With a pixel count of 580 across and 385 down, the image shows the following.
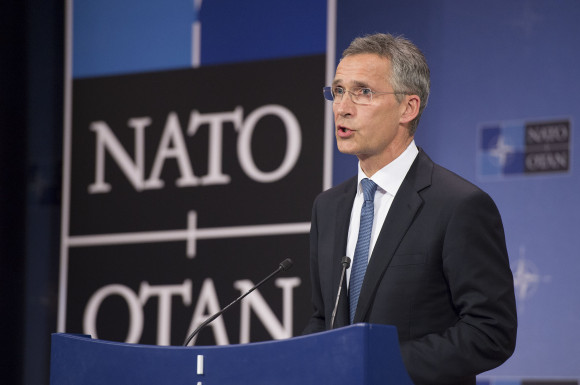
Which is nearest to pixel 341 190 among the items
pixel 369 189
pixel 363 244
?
pixel 369 189

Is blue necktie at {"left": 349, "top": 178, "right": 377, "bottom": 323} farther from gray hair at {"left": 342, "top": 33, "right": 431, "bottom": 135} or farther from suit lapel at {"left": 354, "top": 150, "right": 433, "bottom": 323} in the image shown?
gray hair at {"left": 342, "top": 33, "right": 431, "bottom": 135}

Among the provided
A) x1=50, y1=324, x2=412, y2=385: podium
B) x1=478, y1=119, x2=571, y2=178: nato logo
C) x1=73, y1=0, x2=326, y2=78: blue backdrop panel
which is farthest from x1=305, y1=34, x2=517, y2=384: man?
x1=73, y1=0, x2=326, y2=78: blue backdrop panel

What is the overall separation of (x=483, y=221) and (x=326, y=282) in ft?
1.46

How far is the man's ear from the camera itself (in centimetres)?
240

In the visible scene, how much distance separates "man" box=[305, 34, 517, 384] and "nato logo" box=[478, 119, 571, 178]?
1.27 meters

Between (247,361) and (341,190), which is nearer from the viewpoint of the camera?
(247,361)

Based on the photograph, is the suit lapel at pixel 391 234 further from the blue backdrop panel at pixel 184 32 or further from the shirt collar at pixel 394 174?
the blue backdrop panel at pixel 184 32

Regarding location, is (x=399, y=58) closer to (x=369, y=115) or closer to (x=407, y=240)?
(x=369, y=115)

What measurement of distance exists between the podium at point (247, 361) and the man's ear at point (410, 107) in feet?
2.74

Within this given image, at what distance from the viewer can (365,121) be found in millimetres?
2334

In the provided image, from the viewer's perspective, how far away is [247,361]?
1768 millimetres

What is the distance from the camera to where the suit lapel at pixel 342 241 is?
2203 mm

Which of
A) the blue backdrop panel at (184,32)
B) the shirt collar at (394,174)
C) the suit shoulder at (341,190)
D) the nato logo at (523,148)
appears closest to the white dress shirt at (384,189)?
the shirt collar at (394,174)

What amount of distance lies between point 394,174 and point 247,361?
0.78 m
